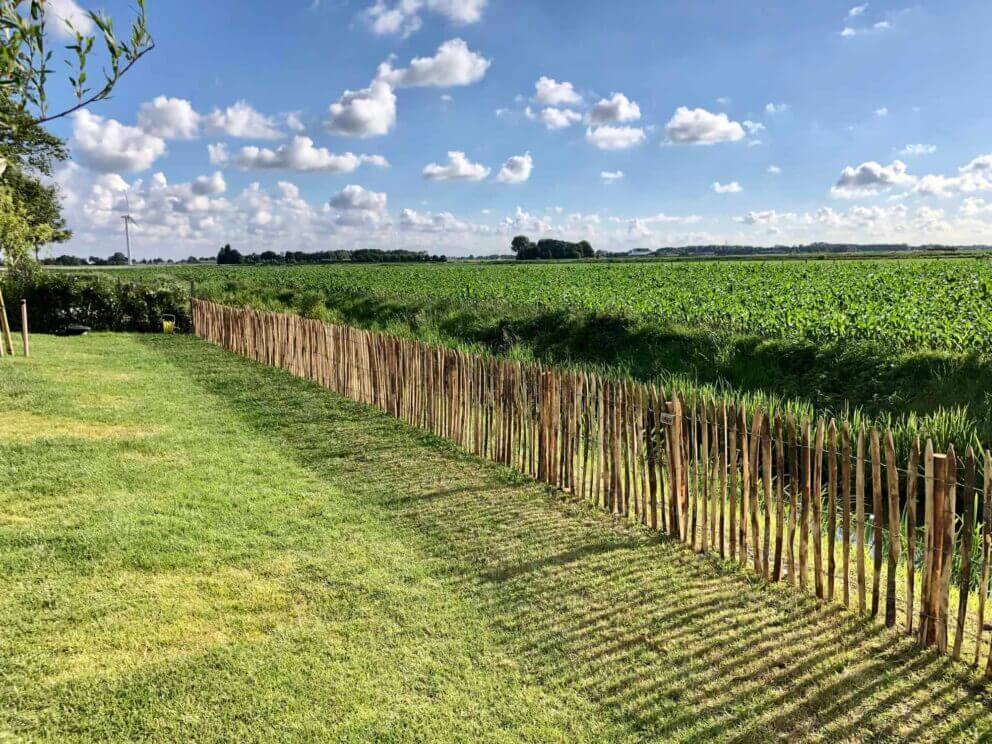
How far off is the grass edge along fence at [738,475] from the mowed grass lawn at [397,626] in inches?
10.8

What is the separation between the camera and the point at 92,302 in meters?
22.4

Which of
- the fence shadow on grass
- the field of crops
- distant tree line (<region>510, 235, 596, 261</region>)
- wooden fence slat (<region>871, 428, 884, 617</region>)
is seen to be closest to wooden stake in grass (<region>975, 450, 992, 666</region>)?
the fence shadow on grass

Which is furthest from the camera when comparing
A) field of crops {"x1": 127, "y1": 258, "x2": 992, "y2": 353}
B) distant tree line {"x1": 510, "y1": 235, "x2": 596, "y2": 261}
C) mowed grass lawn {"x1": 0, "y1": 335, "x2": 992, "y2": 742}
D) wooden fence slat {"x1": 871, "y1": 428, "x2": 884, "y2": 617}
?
distant tree line {"x1": 510, "y1": 235, "x2": 596, "y2": 261}

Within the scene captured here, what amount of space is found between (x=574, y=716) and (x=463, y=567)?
1.79 metres

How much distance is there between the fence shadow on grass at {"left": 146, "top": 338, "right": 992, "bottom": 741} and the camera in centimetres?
338

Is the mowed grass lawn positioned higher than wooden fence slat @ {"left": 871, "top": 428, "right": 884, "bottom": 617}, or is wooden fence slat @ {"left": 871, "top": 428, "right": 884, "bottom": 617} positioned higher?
wooden fence slat @ {"left": 871, "top": 428, "right": 884, "bottom": 617}

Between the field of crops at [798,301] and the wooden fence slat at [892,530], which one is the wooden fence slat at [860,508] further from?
the field of crops at [798,301]

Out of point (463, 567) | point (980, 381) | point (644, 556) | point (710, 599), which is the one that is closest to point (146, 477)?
point (463, 567)

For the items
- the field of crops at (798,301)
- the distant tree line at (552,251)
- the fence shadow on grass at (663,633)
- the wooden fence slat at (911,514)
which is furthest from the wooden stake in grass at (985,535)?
the distant tree line at (552,251)

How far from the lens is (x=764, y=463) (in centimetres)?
A: 484

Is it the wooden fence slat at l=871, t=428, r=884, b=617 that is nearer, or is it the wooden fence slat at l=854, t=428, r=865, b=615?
the wooden fence slat at l=871, t=428, r=884, b=617

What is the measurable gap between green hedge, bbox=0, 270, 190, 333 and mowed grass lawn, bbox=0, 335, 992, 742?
17.3 metres

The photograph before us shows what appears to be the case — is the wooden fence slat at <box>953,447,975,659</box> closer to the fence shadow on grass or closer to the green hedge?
the fence shadow on grass

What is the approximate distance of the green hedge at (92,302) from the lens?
71.7 ft
